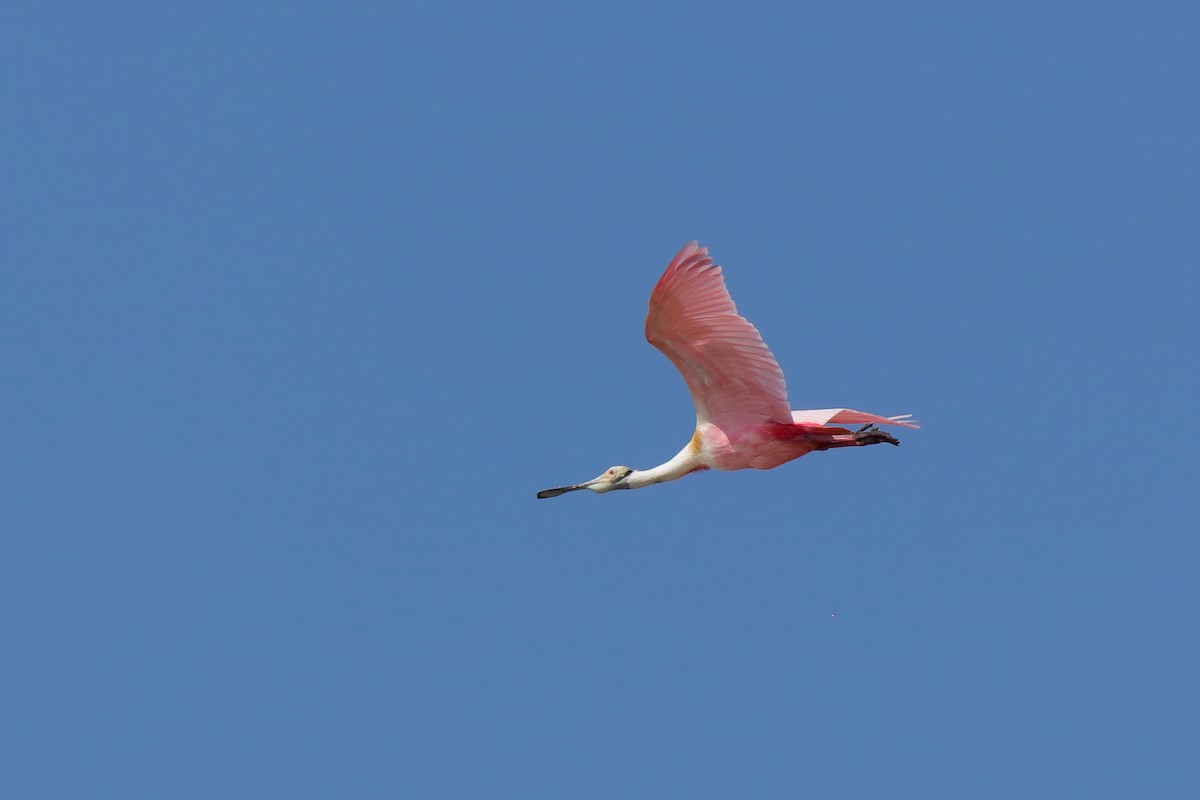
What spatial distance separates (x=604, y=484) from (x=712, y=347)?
2011 mm

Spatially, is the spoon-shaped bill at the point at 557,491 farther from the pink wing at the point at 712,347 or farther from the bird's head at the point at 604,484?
the pink wing at the point at 712,347

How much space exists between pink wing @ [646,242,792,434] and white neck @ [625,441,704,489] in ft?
1.36

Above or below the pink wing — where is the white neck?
below

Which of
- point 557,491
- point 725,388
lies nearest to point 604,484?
point 557,491

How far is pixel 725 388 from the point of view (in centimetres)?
1374

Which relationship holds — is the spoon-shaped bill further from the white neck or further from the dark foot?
the dark foot

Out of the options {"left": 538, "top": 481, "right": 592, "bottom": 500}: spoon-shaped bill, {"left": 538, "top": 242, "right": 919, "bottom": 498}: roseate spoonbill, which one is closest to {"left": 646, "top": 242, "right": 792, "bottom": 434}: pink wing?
{"left": 538, "top": 242, "right": 919, "bottom": 498}: roseate spoonbill

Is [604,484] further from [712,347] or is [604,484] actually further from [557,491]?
[712,347]

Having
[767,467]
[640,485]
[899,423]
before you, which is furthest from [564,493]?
[899,423]

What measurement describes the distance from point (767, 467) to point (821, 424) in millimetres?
575

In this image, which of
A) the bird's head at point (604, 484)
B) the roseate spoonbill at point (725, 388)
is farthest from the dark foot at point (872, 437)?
the bird's head at point (604, 484)

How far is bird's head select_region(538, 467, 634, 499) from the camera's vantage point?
48.8 ft

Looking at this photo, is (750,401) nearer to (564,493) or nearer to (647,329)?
(647,329)

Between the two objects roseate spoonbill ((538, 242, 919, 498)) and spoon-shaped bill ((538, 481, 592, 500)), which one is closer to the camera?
roseate spoonbill ((538, 242, 919, 498))
